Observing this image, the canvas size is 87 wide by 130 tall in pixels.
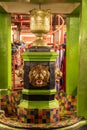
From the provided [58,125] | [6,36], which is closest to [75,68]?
[6,36]

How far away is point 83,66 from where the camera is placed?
8.26 feet

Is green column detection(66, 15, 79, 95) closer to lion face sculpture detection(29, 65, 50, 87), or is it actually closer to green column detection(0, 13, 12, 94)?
green column detection(0, 13, 12, 94)

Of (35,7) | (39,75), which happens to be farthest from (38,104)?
(35,7)

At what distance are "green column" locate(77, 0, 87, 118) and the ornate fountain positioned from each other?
313 mm

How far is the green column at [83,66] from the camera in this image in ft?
8.06

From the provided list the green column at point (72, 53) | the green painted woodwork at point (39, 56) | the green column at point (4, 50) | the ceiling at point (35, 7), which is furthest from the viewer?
the green column at point (72, 53)

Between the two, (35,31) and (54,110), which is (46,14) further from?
(54,110)

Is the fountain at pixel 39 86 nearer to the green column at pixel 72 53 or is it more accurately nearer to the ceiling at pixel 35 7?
the ceiling at pixel 35 7

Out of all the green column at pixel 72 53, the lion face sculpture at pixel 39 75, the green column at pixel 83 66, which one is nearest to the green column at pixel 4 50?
the green column at pixel 72 53

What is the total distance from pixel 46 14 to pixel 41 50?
51cm

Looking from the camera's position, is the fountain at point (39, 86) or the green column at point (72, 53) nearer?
the fountain at point (39, 86)

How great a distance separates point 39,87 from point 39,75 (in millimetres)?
145

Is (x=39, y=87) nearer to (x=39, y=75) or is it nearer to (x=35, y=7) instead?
(x=39, y=75)

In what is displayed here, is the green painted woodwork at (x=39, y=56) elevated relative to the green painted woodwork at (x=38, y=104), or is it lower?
elevated
